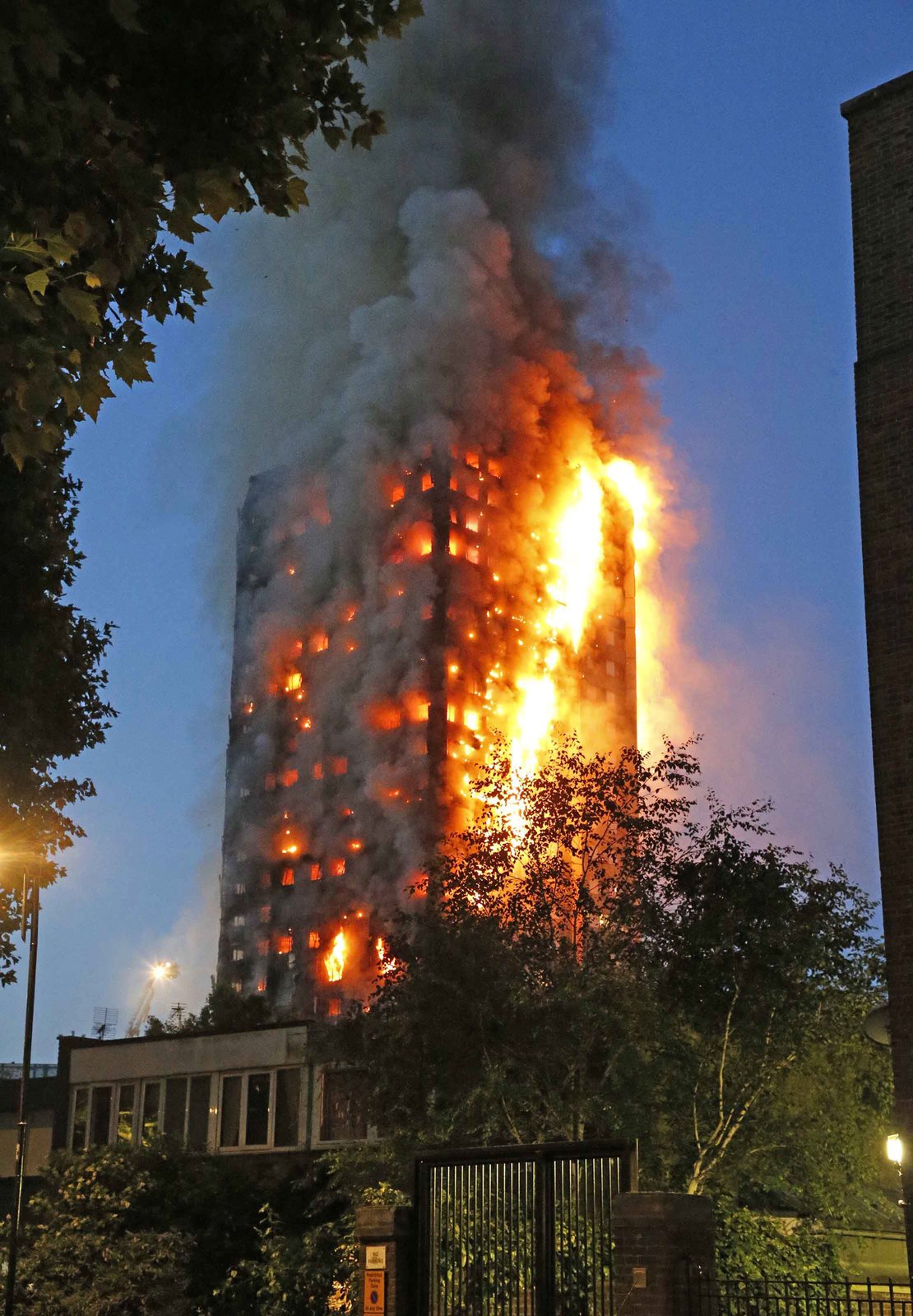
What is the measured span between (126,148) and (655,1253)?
10.2m

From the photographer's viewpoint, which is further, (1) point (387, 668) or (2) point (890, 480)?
(1) point (387, 668)

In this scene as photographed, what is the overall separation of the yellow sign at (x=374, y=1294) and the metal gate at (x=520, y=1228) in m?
0.42

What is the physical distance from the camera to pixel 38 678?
22.5 m

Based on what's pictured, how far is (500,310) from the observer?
3957 inches

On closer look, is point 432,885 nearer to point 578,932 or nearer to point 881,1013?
point 578,932

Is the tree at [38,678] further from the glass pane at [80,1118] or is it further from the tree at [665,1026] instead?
the glass pane at [80,1118]

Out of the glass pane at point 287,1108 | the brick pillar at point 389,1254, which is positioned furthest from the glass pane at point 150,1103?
the brick pillar at point 389,1254

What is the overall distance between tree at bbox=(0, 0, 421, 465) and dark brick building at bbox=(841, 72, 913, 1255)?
10097 millimetres

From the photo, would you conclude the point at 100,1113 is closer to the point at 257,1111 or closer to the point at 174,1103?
the point at 174,1103

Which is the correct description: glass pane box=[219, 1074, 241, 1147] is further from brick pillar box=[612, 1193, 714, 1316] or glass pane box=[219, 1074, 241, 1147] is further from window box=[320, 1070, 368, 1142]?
brick pillar box=[612, 1193, 714, 1316]

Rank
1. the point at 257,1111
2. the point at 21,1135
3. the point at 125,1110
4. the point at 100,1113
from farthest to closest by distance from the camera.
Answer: the point at 100,1113 → the point at 125,1110 → the point at 257,1111 → the point at 21,1135

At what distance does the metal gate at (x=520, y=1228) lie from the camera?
49.2ft

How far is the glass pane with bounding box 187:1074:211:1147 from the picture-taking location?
132 feet

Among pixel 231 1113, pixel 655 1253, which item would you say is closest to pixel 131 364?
pixel 655 1253
